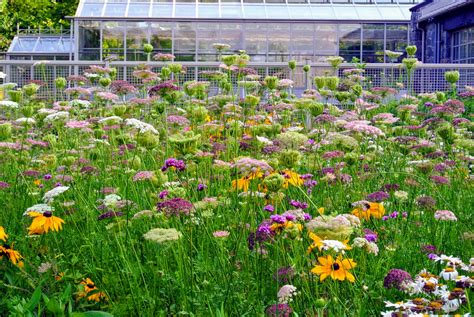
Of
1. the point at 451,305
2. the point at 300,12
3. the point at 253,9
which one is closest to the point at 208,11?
the point at 253,9

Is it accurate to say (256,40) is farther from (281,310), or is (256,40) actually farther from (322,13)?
(281,310)

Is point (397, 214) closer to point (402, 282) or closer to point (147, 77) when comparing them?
point (402, 282)

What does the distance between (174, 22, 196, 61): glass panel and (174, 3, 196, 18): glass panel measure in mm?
259

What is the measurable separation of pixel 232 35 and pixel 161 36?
2.32 metres

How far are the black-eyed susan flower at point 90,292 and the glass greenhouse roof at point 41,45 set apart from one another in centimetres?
2394

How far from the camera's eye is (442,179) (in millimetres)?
3070

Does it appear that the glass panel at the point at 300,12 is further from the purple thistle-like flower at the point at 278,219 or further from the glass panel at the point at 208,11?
the purple thistle-like flower at the point at 278,219

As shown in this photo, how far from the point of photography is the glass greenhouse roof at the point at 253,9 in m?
22.4

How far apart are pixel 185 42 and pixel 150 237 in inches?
836

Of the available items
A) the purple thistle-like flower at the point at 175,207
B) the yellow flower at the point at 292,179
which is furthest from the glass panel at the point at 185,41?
the purple thistle-like flower at the point at 175,207

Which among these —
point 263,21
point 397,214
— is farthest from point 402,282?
point 263,21

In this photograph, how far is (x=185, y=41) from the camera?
22703 mm

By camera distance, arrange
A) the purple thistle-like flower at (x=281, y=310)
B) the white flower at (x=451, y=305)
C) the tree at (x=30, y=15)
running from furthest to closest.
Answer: the tree at (x=30, y=15) < the purple thistle-like flower at (x=281, y=310) < the white flower at (x=451, y=305)

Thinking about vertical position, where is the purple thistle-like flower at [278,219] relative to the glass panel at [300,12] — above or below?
below
